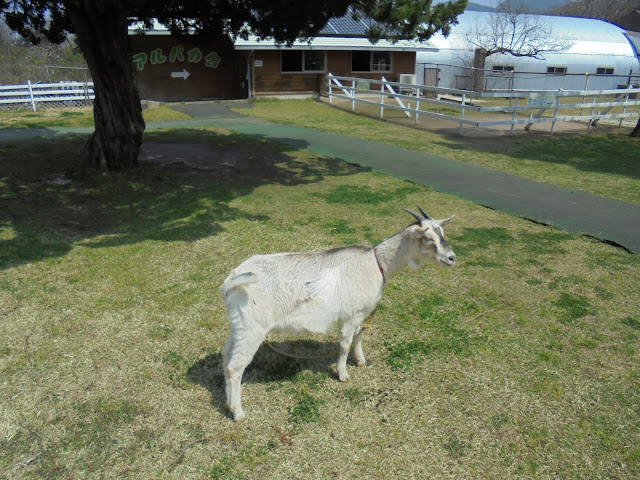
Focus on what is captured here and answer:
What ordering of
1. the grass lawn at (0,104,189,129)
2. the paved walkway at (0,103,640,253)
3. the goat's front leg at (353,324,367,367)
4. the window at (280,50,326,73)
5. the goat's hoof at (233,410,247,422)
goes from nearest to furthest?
the goat's hoof at (233,410,247,422), the goat's front leg at (353,324,367,367), the paved walkway at (0,103,640,253), the grass lawn at (0,104,189,129), the window at (280,50,326,73)

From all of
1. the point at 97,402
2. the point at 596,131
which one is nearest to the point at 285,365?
the point at 97,402

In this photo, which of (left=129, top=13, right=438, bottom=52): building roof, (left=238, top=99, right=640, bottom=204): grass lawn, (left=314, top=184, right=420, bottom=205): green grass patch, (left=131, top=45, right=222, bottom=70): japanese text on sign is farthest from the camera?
(left=131, top=45, right=222, bottom=70): japanese text on sign

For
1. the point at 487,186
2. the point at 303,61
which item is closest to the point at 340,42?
the point at 303,61

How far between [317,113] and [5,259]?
16.9 m

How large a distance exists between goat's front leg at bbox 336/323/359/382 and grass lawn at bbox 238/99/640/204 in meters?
7.96

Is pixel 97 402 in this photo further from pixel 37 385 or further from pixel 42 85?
pixel 42 85

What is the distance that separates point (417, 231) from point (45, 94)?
80.5 feet

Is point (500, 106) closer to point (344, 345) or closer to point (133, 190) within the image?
point (133, 190)

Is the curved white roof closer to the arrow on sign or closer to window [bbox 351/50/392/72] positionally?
window [bbox 351/50/392/72]

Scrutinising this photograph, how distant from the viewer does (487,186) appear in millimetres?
10547

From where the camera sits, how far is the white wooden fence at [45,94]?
2245 centimetres

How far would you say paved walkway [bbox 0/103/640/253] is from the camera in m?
8.15

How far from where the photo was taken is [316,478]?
11.1 feet

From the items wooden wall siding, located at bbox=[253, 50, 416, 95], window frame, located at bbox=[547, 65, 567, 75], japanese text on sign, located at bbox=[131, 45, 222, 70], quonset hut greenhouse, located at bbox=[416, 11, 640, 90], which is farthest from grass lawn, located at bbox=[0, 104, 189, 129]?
window frame, located at bbox=[547, 65, 567, 75]
